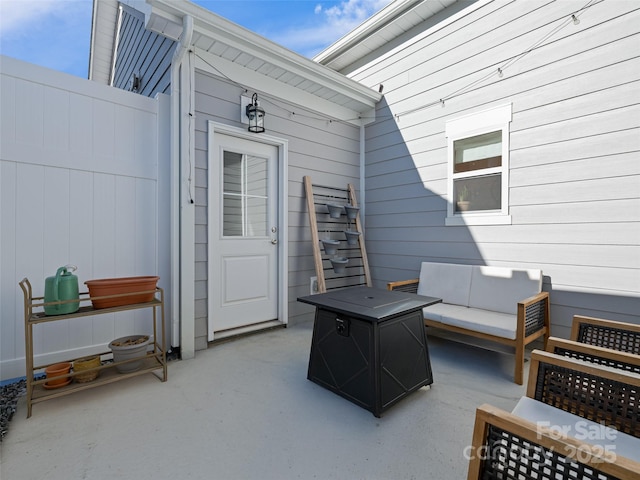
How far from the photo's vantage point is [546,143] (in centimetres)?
291

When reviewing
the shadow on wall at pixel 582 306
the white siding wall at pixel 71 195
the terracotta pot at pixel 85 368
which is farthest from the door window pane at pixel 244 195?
the shadow on wall at pixel 582 306

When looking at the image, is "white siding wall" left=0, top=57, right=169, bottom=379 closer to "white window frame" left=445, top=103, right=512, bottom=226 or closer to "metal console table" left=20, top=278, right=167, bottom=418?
"metal console table" left=20, top=278, right=167, bottom=418

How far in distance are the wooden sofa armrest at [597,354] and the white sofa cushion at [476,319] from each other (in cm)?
96

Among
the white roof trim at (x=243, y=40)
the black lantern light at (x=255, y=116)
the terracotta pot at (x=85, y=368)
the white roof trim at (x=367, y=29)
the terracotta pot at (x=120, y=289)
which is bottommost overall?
the terracotta pot at (x=85, y=368)

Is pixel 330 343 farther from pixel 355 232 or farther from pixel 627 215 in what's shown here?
pixel 627 215

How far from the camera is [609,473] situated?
2.66 feet

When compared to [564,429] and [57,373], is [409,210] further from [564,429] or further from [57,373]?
[57,373]

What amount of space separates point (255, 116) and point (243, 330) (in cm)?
223

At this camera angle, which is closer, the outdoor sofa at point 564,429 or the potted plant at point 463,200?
the outdoor sofa at point 564,429

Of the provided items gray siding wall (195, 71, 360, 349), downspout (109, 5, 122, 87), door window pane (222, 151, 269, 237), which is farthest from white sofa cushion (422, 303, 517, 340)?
downspout (109, 5, 122, 87)

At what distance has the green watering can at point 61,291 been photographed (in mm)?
2076

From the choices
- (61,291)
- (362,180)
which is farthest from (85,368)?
(362,180)

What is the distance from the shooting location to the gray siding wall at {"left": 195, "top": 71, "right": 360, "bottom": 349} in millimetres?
3066

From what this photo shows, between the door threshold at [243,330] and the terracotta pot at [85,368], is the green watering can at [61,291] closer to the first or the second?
the terracotta pot at [85,368]
